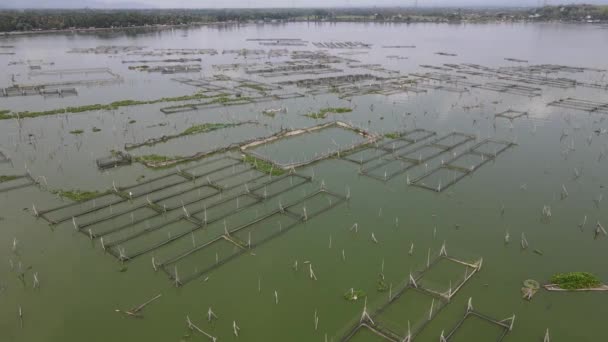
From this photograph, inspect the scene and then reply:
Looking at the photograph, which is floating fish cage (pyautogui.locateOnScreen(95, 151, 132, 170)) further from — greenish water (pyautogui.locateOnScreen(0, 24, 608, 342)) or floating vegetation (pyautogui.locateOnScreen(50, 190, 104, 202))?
floating vegetation (pyautogui.locateOnScreen(50, 190, 104, 202))

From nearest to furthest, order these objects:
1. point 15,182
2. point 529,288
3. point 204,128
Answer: point 529,288 → point 15,182 → point 204,128

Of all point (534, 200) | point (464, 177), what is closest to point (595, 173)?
point (534, 200)

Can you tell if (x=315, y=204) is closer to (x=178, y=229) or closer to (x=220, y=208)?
(x=220, y=208)

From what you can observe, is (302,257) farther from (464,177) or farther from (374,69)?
(374,69)

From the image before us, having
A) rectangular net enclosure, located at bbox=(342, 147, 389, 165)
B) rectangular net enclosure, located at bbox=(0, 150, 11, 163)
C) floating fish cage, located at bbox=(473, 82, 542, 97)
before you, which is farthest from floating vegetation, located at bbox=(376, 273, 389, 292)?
floating fish cage, located at bbox=(473, 82, 542, 97)

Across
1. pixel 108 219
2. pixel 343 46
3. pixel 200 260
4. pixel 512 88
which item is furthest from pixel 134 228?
pixel 343 46

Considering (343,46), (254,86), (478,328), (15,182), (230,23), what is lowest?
(478,328)
